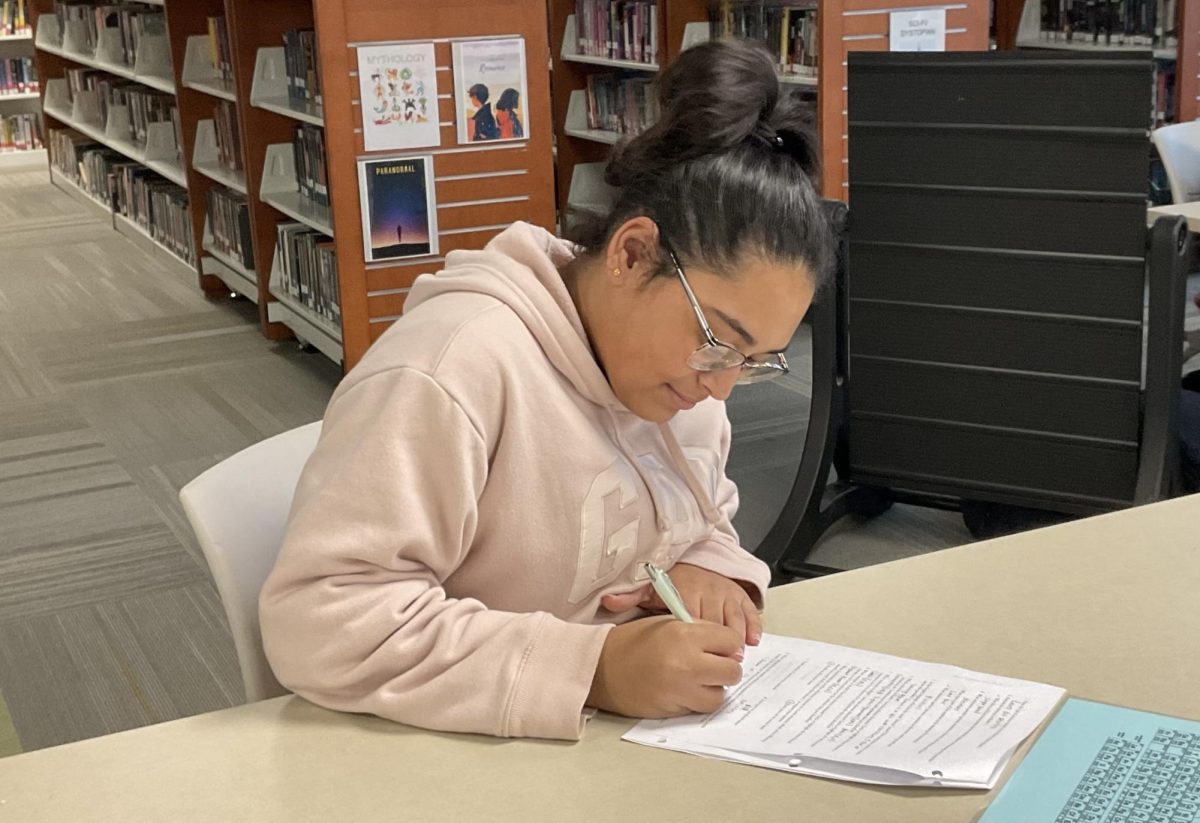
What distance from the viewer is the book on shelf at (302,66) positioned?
443cm

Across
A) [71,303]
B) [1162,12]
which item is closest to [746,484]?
[1162,12]

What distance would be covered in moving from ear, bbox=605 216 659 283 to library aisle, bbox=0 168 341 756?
1652mm

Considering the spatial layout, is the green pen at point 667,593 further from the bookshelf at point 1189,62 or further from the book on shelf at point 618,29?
the bookshelf at point 1189,62

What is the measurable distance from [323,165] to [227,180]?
100cm

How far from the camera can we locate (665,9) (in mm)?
5020

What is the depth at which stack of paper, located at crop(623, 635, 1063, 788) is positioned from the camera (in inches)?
39.0

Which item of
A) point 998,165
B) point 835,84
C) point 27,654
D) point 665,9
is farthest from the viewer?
point 665,9

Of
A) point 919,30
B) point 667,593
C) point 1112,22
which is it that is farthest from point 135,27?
point 667,593

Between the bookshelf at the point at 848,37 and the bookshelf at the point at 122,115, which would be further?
the bookshelf at the point at 122,115

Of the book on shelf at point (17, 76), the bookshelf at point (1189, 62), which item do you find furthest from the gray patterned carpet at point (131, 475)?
the book on shelf at point (17, 76)

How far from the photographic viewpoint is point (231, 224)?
556 cm

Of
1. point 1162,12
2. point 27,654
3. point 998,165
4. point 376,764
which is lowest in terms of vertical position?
point 27,654

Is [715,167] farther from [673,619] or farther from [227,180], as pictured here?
[227,180]

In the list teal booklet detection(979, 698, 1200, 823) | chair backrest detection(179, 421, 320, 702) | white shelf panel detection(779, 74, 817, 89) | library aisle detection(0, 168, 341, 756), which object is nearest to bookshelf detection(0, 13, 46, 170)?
library aisle detection(0, 168, 341, 756)
